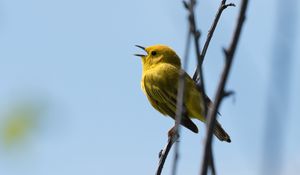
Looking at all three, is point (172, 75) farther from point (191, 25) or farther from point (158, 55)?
point (191, 25)

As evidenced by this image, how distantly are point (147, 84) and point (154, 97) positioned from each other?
37cm

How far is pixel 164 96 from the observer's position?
8336mm

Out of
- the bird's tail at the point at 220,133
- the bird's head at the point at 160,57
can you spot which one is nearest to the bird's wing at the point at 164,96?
the bird's tail at the point at 220,133

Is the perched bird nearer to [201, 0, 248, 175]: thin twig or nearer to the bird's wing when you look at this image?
the bird's wing

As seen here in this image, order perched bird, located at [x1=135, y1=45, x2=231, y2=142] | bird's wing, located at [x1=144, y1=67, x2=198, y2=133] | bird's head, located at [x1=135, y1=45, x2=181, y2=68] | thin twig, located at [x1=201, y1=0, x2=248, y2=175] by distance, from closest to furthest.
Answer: thin twig, located at [x1=201, y1=0, x2=248, y2=175]
perched bird, located at [x1=135, y1=45, x2=231, y2=142]
bird's wing, located at [x1=144, y1=67, x2=198, y2=133]
bird's head, located at [x1=135, y1=45, x2=181, y2=68]

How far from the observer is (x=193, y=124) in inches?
312

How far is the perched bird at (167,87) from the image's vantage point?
25.4ft

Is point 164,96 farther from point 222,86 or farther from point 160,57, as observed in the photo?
point 222,86

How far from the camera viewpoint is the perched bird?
7.75 m

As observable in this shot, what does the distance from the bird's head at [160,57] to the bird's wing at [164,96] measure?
884mm

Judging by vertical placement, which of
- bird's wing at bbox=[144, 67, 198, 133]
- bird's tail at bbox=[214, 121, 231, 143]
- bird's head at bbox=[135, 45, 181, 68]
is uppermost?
bird's head at bbox=[135, 45, 181, 68]

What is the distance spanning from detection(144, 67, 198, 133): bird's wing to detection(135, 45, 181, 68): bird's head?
34.8 inches

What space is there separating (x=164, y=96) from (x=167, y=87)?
146 mm

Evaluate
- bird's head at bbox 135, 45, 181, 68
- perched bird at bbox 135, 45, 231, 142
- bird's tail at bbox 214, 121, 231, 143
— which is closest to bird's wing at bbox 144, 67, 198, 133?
perched bird at bbox 135, 45, 231, 142
